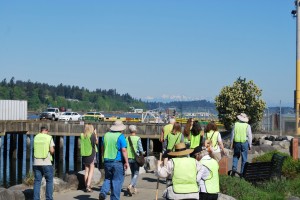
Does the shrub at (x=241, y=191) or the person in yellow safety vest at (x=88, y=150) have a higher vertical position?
the person in yellow safety vest at (x=88, y=150)

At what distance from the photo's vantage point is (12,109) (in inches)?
2202

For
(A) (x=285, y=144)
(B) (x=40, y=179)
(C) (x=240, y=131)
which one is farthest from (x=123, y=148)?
(A) (x=285, y=144)

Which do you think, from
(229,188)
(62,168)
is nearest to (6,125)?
(62,168)

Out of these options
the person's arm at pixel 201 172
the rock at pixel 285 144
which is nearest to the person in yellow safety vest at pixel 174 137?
the person's arm at pixel 201 172

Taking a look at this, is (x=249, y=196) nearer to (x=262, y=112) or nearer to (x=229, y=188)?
(x=229, y=188)

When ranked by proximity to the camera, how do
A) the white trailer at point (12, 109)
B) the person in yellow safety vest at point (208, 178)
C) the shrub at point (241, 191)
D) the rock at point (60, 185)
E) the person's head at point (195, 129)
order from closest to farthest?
the person in yellow safety vest at point (208, 178) < the shrub at point (241, 191) < the rock at point (60, 185) < the person's head at point (195, 129) < the white trailer at point (12, 109)

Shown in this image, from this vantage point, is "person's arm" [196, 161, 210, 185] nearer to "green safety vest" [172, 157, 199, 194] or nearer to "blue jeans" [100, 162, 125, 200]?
"green safety vest" [172, 157, 199, 194]

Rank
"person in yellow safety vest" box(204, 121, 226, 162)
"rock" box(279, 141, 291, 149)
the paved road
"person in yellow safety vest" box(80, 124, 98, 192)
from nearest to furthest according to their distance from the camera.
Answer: the paved road
"person in yellow safety vest" box(80, 124, 98, 192)
"person in yellow safety vest" box(204, 121, 226, 162)
"rock" box(279, 141, 291, 149)

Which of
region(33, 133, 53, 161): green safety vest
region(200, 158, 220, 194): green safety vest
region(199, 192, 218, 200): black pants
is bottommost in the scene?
region(199, 192, 218, 200): black pants

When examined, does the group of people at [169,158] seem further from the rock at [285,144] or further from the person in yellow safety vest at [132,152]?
the rock at [285,144]

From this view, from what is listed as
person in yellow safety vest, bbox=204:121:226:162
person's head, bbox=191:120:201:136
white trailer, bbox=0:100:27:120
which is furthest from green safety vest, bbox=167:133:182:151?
white trailer, bbox=0:100:27:120

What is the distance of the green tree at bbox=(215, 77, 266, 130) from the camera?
50.5 m

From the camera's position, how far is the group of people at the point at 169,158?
10.5 metres

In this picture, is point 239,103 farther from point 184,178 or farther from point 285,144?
point 184,178
